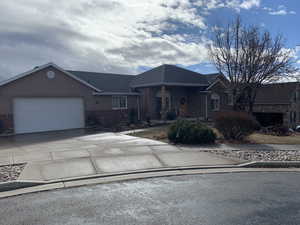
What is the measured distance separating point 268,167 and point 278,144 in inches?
168

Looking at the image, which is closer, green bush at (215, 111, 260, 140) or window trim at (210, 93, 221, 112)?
green bush at (215, 111, 260, 140)

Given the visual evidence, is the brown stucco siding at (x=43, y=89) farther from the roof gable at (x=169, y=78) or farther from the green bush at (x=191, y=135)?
the green bush at (x=191, y=135)

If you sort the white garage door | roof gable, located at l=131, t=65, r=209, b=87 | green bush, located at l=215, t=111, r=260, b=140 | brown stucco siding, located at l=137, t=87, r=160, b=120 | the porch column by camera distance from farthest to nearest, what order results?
brown stucco siding, located at l=137, t=87, r=160, b=120
roof gable, located at l=131, t=65, r=209, b=87
the porch column
the white garage door
green bush, located at l=215, t=111, r=260, b=140

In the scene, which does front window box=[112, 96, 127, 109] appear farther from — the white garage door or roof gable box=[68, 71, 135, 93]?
the white garage door

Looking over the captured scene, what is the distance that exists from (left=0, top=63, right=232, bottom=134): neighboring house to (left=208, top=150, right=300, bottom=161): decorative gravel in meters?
12.7

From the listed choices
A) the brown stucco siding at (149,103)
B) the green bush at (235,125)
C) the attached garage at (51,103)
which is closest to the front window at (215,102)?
the brown stucco siding at (149,103)

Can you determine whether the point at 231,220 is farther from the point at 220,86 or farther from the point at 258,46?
the point at 220,86

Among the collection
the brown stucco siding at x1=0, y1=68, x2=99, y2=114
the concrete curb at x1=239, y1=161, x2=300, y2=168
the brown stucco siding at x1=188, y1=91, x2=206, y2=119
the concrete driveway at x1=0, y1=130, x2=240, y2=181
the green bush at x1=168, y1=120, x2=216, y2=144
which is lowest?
the concrete curb at x1=239, y1=161, x2=300, y2=168

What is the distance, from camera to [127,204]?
15.6 feet

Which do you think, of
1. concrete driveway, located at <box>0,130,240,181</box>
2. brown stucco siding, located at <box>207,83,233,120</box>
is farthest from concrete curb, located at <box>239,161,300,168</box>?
brown stucco siding, located at <box>207,83,233,120</box>

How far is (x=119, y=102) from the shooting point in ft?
73.5

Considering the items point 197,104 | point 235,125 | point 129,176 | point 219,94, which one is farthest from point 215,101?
point 129,176

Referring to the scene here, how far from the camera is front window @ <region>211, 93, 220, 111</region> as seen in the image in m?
26.4

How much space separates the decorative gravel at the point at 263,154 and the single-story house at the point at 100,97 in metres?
12.5
